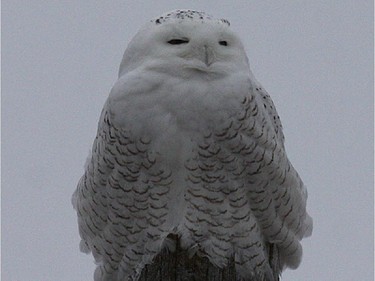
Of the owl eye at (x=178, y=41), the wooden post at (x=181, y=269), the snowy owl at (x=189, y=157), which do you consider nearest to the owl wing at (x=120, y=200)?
the snowy owl at (x=189, y=157)

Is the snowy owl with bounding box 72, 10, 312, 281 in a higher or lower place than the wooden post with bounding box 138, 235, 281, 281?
higher

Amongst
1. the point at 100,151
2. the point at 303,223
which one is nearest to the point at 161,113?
the point at 100,151

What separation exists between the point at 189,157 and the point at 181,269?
0.51 meters

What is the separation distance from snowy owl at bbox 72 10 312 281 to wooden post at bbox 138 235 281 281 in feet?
0.38

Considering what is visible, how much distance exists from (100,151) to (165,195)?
35 cm

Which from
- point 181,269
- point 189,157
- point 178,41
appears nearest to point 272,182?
point 189,157

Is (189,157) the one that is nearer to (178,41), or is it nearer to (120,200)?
(120,200)

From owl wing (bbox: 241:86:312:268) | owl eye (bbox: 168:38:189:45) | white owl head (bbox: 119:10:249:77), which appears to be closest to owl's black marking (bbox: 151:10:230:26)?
white owl head (bbox: 119:10:249:77)

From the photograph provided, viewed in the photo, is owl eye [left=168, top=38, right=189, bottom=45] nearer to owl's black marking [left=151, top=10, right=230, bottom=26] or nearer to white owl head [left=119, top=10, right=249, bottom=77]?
white owl head [left=119, top=10, right=249, bottom=77]

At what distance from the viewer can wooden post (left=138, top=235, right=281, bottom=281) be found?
3387mm

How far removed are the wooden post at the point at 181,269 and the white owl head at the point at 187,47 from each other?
75 cm

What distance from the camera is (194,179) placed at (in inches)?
146

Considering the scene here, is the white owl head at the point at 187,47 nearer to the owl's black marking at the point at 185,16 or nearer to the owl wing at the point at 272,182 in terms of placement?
the owl's black marking at the point at 185,16

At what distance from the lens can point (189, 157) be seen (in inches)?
144
